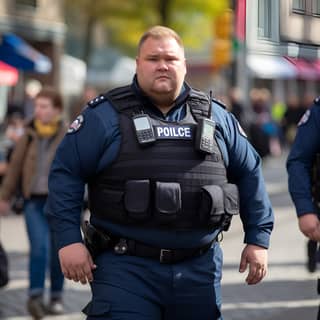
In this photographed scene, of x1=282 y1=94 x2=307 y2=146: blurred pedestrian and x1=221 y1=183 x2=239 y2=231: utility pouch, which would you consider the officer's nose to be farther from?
x1=282 y1=94 x2=307 y2=146: blurred pedestrian

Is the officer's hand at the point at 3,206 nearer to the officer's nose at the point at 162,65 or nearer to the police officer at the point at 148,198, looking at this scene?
the police officer at the point at 148,198

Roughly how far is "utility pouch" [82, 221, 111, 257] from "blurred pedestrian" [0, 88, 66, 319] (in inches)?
116

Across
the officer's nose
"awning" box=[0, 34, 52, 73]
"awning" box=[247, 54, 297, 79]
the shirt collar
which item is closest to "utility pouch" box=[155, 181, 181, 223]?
the shirt collar

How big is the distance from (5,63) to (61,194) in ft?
68.6

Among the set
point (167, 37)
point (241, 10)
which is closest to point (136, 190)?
point (167, 37)

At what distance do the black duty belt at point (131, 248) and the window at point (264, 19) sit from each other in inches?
40.3

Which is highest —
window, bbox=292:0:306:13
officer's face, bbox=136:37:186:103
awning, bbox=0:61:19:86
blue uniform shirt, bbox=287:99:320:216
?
awning, bbox=0:61:19:86

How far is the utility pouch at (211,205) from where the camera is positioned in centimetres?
417

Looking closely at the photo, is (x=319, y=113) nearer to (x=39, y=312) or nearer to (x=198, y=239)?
(x=198, y=239)

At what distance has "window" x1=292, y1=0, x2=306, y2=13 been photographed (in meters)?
4.70

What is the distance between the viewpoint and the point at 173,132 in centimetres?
423

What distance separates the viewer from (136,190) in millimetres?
4145

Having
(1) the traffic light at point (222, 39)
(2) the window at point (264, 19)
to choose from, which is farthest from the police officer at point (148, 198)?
(1) the traffic light at point (222, 39)

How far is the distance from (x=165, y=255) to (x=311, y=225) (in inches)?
40.9
